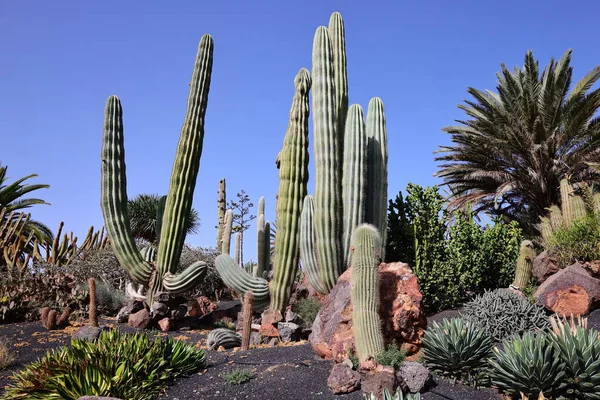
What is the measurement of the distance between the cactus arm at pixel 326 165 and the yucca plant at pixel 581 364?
13.1ft

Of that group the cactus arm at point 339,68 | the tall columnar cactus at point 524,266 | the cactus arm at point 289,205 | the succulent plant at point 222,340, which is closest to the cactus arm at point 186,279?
the cactus arm at point 289,205

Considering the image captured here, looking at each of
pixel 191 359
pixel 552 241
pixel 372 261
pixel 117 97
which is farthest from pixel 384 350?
pixel 117 97

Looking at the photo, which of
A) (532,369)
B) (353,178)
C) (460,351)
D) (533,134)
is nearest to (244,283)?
(353,178)

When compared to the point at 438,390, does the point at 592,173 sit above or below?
above

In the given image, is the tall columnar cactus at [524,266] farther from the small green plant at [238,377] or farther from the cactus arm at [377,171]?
the small green plant at [238,377]

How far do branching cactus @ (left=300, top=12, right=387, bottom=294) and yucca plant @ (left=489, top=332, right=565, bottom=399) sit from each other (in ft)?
11.9

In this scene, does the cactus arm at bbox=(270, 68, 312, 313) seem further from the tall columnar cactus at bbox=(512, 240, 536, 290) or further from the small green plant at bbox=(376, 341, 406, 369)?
the tall columnar cactus at bbox=(512, 240, 536, 290)

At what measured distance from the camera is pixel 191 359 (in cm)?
741

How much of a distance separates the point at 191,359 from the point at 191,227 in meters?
19.1

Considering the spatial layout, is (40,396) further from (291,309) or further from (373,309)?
(291,309)

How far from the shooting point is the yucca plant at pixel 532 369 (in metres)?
5.91

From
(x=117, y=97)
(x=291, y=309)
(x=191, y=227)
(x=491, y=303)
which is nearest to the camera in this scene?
(x=491, y=303)

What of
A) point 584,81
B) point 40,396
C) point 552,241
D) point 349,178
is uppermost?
point 584,81

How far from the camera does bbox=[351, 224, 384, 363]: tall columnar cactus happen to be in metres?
6.70
